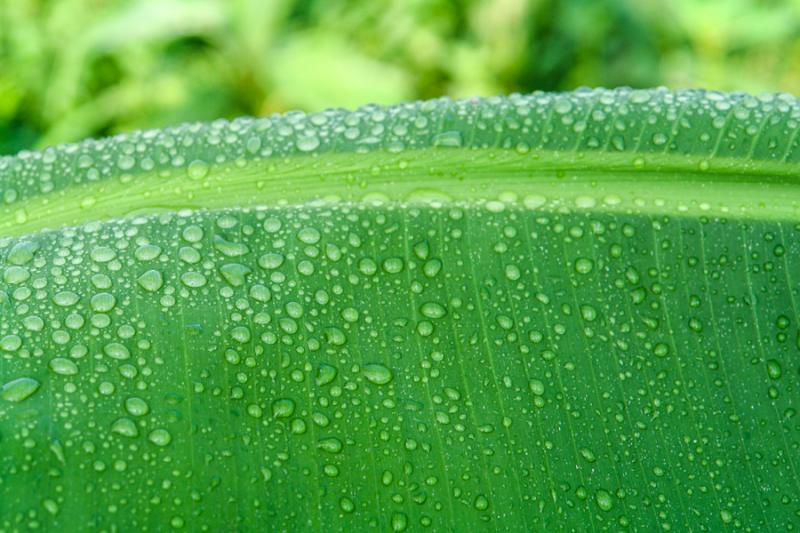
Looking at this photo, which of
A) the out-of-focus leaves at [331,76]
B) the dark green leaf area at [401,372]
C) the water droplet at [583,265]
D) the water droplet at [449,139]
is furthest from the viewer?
the out-of-focus leaves at [331,76]

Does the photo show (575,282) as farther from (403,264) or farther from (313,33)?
(313,33)

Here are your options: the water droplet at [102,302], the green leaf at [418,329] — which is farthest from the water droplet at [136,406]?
the water droplet at [102,302]

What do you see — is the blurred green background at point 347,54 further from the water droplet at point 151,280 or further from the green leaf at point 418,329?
the water droplet at point 151,280

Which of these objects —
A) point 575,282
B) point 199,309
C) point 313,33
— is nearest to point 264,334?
point 199,309

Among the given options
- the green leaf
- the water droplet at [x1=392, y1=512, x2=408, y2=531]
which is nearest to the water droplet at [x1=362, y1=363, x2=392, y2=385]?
the green leaf

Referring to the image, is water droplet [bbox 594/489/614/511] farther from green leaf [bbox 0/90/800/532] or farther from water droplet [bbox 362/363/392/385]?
water droplet [bbox 362/363/392/385]
